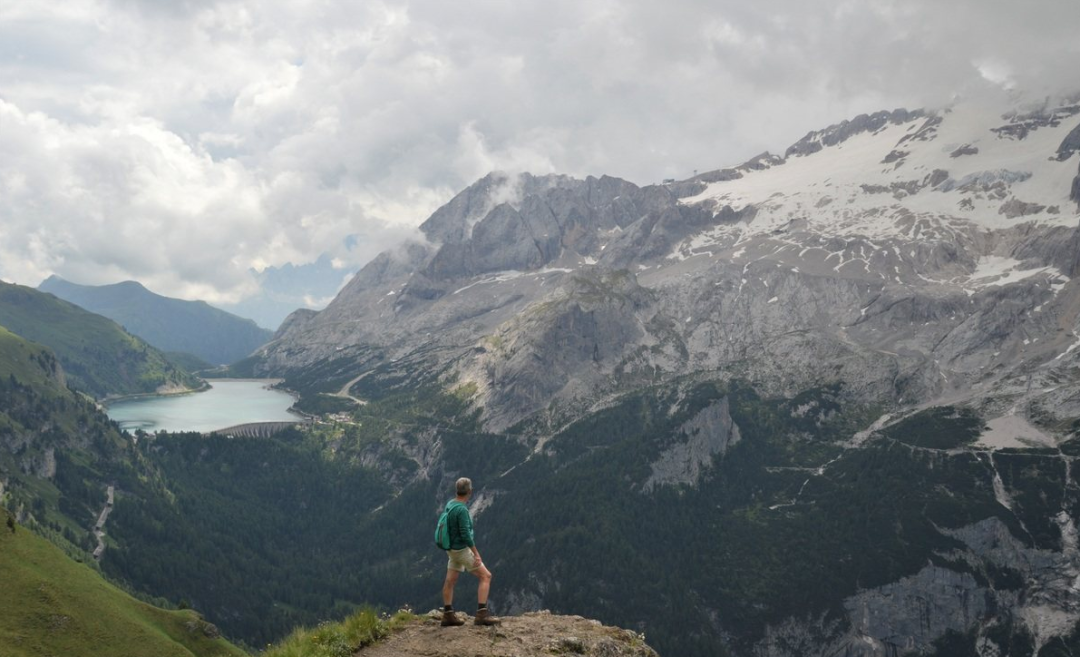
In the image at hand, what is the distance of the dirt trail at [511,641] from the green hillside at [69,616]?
2656 inches

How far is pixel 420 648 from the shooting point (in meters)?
24.8

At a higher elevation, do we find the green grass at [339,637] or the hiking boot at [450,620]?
the hiking boot at [450,620]

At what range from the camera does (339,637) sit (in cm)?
2502

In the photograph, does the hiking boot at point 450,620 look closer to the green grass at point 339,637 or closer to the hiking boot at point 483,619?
the hiking boot at point 483,619

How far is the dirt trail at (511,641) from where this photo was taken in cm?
2452

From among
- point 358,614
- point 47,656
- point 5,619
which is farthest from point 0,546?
point 358,614

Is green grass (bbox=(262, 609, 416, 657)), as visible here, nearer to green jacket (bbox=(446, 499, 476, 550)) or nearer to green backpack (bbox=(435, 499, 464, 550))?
green backpack (bbox=(435, 499, 464, 550))

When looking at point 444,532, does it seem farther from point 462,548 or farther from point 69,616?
point 69,616

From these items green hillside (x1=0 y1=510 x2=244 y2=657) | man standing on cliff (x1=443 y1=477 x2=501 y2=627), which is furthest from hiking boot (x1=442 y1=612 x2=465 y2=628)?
green hillside (x1=0 y1=510 x2=244 y2=657)

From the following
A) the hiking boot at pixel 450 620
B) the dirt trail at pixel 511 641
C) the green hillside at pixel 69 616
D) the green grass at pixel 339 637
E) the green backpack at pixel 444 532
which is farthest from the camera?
the green hillside at pixel 69 616

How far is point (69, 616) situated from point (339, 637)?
84.3 m

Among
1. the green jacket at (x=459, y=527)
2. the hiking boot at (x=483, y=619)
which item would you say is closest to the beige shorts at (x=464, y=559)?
the green jacket at (x=459, y=527)

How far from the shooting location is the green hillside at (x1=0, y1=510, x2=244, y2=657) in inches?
3265

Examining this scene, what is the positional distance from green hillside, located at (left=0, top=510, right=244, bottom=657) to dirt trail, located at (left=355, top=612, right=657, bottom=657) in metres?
67.5
